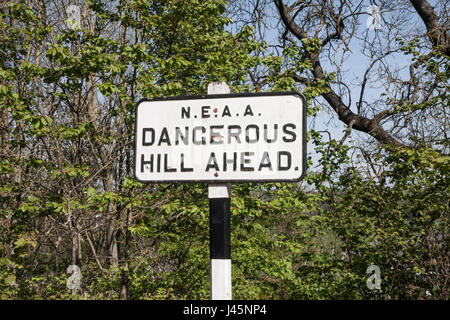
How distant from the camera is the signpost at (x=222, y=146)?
1.69 metres

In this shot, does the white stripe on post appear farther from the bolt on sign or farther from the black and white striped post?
the bolt on sign

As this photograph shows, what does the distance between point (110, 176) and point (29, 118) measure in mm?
2463

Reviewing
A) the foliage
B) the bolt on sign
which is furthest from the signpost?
the foliage

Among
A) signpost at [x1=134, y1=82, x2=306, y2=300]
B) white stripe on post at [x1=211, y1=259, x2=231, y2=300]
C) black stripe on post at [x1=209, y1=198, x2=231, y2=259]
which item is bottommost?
white stripe on post at [x1=211, y1=259, x2=231, y2=300]

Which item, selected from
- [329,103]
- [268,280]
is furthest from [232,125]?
[329,103]

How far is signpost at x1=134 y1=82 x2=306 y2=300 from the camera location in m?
1.69

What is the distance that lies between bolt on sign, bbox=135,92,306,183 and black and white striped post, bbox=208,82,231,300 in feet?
0.20

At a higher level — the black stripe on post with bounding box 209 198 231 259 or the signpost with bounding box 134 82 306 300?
the signpost with bounding box 134 82 306 300

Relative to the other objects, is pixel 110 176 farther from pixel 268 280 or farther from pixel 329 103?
pixel 329 103

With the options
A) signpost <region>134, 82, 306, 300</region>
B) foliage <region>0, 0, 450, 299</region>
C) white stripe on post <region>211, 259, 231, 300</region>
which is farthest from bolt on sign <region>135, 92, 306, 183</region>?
foliage <region>0, 0, 450, 299</region>

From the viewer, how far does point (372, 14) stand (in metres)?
9.16

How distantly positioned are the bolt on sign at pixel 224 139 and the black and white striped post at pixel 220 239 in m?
0.06

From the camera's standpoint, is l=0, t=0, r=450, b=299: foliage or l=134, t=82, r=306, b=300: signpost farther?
l=0, t=0, r=450, b=299: foliage

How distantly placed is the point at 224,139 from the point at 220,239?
1.40 ft
